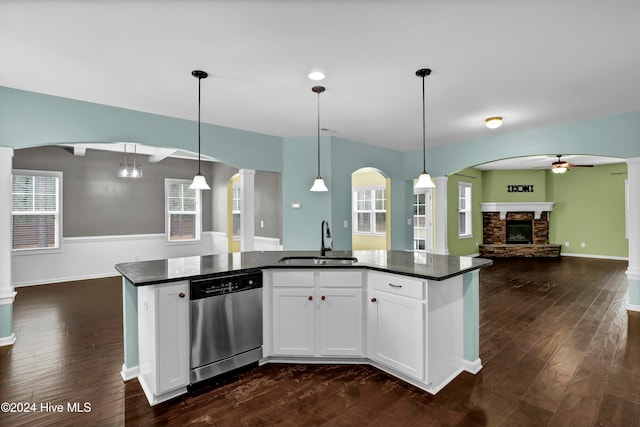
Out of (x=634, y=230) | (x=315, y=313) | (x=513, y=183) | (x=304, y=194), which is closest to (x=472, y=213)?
(x=513, y=183)

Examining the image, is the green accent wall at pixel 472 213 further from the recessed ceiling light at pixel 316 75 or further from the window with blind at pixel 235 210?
the recessed ceiling light at pixel 316 75

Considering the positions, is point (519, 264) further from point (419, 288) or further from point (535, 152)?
point (419, 288)

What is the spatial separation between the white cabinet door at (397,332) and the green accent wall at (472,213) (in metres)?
6.04

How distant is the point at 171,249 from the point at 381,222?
4.92 m

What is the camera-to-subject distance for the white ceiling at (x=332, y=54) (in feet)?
6.75

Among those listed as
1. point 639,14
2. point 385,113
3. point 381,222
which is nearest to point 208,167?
point 381,222

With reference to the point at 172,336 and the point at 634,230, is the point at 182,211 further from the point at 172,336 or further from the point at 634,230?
the point at 634,230

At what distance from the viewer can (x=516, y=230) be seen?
9523mm

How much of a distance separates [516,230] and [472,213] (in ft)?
5.35

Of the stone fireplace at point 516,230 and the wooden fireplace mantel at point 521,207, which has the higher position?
the wooden fireplace mantel at point 521,207

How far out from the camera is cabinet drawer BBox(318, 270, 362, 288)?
2.80m

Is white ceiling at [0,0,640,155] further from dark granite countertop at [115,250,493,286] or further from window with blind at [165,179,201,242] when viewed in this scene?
window with blind at [165,179,201,242]

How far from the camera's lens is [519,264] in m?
8.05

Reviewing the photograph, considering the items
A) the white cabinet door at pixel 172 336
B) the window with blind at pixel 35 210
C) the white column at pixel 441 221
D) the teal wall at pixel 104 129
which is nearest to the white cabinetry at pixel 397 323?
the white cabinet door at pixel 172 336
